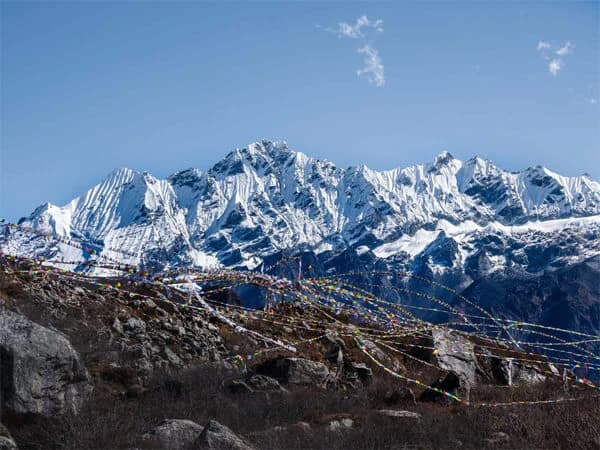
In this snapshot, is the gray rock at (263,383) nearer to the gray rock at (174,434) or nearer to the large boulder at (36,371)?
the gray rock at (174,434)

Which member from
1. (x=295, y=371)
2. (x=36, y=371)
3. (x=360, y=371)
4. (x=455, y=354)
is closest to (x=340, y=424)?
(x=295, y=371)

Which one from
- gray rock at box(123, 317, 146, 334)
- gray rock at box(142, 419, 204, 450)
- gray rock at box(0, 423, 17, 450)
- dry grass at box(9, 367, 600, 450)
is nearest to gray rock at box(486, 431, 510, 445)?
dry grass at box(9, 367, 600, 450)

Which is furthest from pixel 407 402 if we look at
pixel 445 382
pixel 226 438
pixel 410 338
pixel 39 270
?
pixel 39 270

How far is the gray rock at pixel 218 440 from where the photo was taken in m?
11.0

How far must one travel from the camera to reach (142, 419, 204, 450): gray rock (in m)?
11.2

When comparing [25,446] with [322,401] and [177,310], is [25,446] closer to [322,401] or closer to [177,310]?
[322,401]

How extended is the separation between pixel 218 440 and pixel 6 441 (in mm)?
3235

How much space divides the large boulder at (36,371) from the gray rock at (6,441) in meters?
0.77

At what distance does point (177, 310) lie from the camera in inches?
942

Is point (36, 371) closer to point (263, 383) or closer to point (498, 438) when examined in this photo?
point (263, 383)

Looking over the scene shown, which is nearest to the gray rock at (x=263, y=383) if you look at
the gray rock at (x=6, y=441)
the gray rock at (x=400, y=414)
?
the gray rock at (x=400, y=414)

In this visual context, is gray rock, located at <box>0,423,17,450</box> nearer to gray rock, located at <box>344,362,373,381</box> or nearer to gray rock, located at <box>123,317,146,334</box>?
gray rock, located at <box>123,317,146,334</box>

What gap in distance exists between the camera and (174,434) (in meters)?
11.4

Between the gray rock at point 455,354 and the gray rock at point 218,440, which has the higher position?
the gray rock at point 455,354
